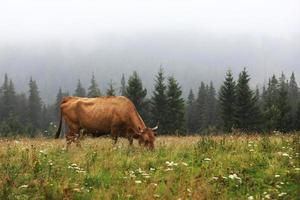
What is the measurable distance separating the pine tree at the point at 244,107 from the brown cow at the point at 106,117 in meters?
47.2

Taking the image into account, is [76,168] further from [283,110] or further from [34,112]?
[34,112]

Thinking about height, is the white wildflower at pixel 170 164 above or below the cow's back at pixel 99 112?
below

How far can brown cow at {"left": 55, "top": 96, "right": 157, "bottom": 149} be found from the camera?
18531 millimetres

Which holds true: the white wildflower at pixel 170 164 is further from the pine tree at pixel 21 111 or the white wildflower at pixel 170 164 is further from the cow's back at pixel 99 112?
the pine tree at pixel 21 111

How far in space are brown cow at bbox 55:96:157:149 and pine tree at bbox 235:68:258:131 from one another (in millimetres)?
47234

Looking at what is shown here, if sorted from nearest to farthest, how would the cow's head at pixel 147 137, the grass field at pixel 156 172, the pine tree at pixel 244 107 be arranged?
1. the grass field at pixel 156 172
2. the cow's head at pixel 147 137
3. the pine tree at pixel 244 107

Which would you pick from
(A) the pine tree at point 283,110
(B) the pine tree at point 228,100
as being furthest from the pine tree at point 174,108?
(A) the pine tree at point 283,110

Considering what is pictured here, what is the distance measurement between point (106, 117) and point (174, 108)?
47924 millimetres

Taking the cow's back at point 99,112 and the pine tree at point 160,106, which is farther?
the pine tree at point 160,106

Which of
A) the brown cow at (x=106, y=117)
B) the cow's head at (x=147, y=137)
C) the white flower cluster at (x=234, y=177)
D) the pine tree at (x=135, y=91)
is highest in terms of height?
the pine tree at (x=135, y=91)

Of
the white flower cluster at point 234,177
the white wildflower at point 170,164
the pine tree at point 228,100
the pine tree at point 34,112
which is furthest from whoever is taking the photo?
the pine tree at point 34,112

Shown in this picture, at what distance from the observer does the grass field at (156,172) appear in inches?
376

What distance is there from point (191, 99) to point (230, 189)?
114203 millimetres

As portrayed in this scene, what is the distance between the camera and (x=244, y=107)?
64.6m
